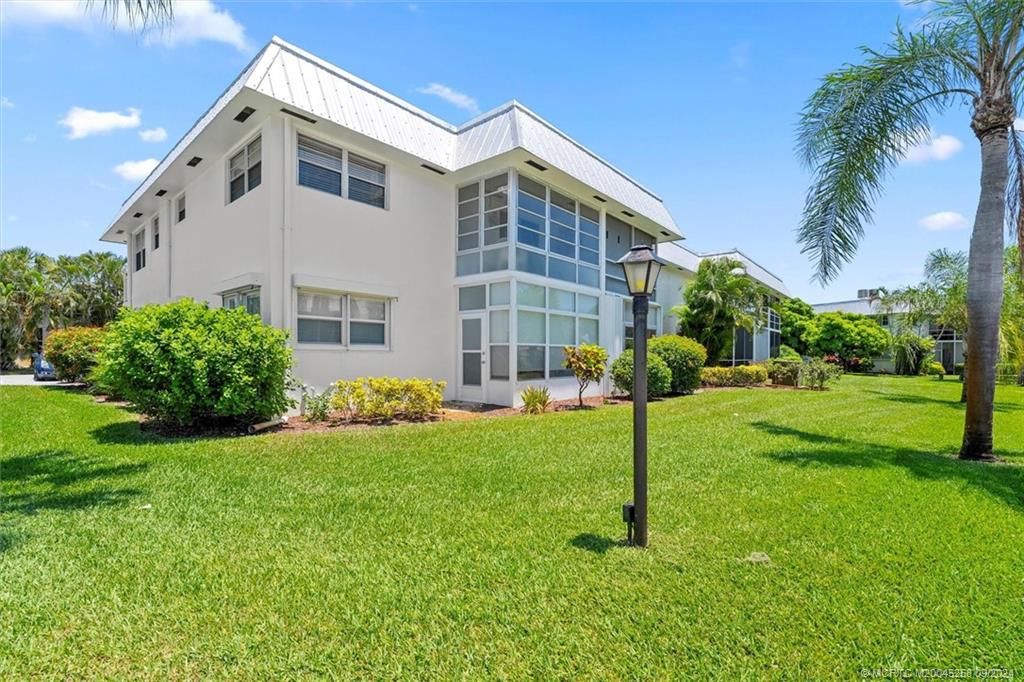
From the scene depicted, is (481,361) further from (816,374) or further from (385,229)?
(816,374)

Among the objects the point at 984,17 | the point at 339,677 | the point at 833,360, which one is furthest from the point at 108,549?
the point at 833,360

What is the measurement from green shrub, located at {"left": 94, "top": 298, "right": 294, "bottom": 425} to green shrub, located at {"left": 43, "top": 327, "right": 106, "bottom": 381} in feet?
31.1

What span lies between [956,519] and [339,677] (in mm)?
5507

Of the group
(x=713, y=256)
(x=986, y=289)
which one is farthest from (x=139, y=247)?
(x=713, y=256)

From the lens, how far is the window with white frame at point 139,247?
19.2m

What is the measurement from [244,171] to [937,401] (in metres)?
20.7

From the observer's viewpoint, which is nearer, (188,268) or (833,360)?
(188,268)

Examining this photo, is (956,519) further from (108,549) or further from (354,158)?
(354,158)

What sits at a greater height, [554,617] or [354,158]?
[354,158]

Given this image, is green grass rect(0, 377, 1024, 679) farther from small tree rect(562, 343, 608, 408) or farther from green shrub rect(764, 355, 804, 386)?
green shrub rect(764, 355, 804, 386)

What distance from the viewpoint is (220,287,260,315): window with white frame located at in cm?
1076

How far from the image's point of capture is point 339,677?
2416 mm

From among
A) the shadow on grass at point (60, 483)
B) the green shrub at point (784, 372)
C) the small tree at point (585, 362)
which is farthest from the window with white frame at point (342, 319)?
the green shrub at point (784, 372)

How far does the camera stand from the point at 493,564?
3613 mm
